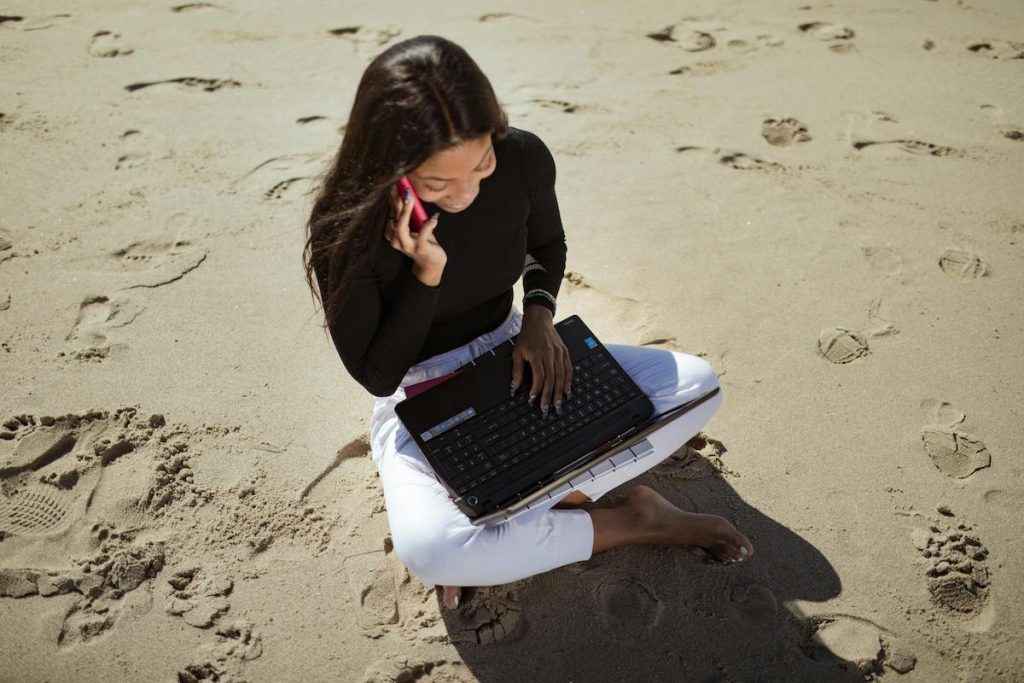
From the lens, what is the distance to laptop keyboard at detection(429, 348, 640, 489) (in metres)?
1.70

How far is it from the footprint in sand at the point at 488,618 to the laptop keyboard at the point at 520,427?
42 centimetres

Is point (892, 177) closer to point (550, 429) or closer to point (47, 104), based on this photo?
point (550, 429)

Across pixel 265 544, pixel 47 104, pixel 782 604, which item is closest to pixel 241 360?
pixel 265 544

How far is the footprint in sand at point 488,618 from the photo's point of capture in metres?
1.83

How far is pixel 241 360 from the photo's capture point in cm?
244

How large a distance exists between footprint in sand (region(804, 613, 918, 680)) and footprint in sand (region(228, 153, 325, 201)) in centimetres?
247

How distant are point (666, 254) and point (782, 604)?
1415 millimetres

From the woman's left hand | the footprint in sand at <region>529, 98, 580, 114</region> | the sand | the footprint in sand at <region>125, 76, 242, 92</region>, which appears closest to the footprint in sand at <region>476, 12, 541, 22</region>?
the sand

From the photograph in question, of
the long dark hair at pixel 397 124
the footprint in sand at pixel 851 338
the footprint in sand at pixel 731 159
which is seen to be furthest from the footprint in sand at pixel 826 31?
the long dark hair at pixel 397 124

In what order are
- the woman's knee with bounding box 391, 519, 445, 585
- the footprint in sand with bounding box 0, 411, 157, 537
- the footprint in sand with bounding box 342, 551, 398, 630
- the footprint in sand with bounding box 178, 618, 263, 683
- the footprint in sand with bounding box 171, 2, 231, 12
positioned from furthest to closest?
the footprint in sand with bounding box 171, 2, 231, 12
the footprint in sand with bounding box 0, 411, 157, 537
the footprint in sand with bounding box 342, 551, 398, 630
the footprint in sand with bounding box 178, 618, 263, 683
the woman's knee with bounding box 391, 519, 445, 585

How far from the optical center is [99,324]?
8.25 ft

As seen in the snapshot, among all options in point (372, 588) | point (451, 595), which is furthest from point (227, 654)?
point (451, 595)

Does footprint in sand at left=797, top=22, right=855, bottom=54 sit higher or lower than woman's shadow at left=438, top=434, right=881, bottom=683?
higher

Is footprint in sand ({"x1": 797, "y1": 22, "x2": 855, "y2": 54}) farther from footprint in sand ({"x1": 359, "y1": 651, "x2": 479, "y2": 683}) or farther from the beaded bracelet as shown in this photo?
footprint in sand ({"x1": 359, "y1": 651, "x2": 479, "y2": 683})
